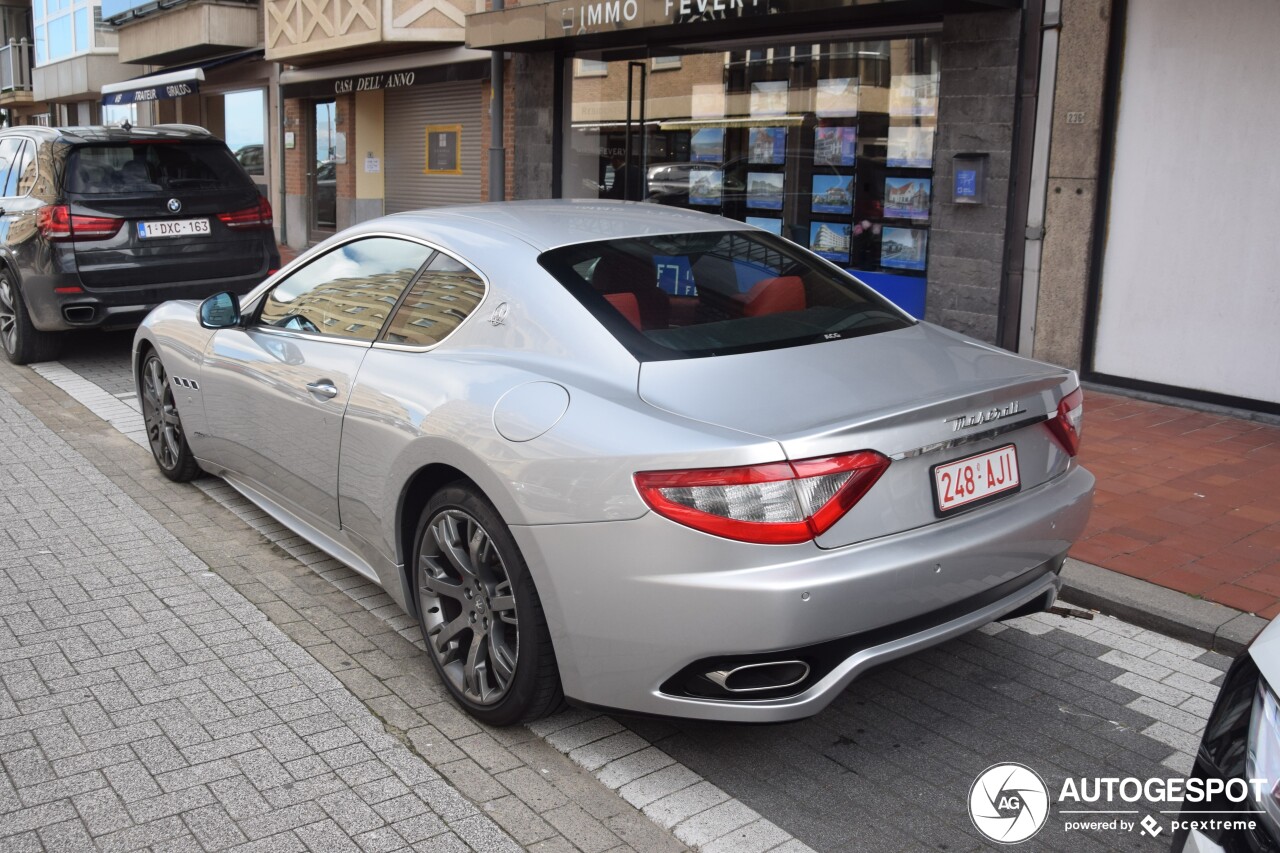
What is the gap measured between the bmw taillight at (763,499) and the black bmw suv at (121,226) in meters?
7.26

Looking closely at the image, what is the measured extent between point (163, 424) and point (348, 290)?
2.21 m

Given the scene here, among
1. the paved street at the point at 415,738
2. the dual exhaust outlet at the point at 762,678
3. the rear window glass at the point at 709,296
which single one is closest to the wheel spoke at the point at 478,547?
the paved street at the point at 415,738

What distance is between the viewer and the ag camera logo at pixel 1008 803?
10.4ft

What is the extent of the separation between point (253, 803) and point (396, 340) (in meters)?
1.61

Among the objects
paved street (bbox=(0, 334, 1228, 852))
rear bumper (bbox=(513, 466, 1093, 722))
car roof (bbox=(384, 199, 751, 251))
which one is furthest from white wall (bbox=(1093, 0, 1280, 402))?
rear bumper (bbox=(513, 466, 1093, 722))

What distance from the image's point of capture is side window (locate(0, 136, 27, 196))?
977 centimetres

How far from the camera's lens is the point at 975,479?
3.35m

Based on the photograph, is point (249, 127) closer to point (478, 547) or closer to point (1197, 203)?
point (1197, 203)

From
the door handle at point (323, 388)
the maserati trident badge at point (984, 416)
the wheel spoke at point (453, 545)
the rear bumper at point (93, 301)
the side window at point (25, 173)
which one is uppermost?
the side window at point (25, 173)

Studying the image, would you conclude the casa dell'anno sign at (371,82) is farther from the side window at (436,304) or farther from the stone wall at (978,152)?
the side window at (436,304)

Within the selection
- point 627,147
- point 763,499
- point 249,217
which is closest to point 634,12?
point 627,147

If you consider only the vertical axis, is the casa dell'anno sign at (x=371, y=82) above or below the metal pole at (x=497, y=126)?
above

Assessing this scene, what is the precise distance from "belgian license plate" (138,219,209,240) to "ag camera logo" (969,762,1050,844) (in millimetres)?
7634

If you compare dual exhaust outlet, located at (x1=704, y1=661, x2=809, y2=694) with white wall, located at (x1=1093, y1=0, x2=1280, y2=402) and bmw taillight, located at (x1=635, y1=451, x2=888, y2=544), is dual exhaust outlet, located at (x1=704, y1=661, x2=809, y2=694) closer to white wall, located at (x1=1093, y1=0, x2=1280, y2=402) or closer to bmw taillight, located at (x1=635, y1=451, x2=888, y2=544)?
bmw taillight, located at (x1=635, y1=451, x2=888, y2=544)
